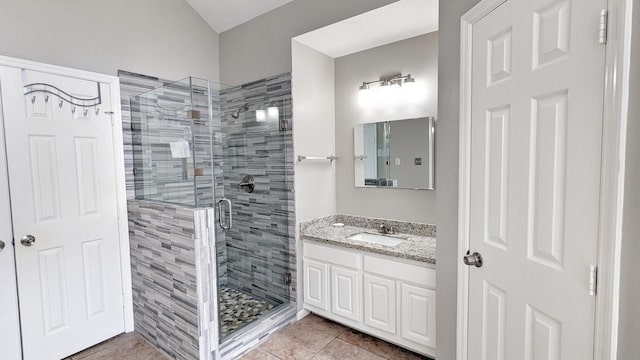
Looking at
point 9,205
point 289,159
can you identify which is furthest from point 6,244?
point 289,159

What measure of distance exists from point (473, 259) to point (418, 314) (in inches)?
29.7

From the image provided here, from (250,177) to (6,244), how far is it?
5.57 feet

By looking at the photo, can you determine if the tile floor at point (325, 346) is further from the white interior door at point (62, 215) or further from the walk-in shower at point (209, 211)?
the white interior door at point (62, 215)

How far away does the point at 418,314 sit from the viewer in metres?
2.06

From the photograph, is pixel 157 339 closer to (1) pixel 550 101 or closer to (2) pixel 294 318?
(2) pixel 294 318

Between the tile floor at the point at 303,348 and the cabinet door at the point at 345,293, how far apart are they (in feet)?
0.60

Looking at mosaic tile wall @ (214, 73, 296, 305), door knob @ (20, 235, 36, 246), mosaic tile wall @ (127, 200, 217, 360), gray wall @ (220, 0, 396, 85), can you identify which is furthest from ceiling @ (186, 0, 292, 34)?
door knob @ (20, 235, 36, 246)

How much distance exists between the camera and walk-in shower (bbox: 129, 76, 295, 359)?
204 cm

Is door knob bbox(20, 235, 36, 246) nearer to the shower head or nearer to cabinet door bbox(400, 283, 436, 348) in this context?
the shower head

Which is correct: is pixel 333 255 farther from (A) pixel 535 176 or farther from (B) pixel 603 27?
(B) pixel 603 27

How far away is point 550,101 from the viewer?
1.10m

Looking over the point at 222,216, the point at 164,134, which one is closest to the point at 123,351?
the point at 222,216

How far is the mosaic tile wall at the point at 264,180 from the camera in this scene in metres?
2.69

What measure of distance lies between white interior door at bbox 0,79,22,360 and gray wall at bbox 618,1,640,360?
10.1 feet
